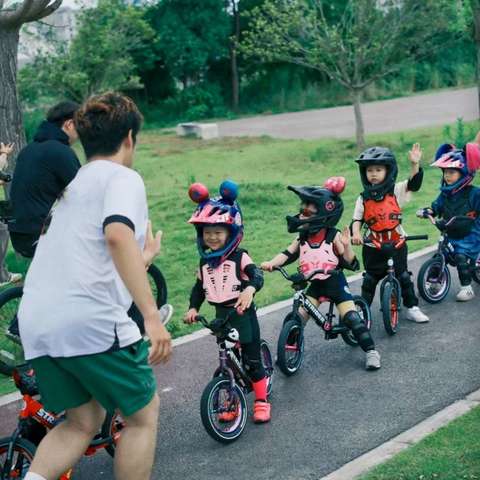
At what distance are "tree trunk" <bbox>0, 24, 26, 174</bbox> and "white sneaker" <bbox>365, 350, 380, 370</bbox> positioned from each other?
5.07 meters

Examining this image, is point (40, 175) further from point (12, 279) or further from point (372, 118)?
point (372, 118)

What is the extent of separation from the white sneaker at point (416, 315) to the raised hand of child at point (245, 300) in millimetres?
2809

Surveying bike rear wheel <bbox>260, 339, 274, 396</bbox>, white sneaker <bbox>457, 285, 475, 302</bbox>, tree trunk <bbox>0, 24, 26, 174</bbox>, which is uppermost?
tree trunk <bbox>0, 24, 26, 174</bbox>

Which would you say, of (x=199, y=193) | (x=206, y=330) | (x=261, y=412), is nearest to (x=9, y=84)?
(x=206, y=330)

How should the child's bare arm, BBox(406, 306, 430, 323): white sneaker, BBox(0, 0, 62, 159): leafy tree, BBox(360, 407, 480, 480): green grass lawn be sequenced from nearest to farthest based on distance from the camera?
BBox(360, 407, 480, 480): green grass lawn, the child's bare arm, BBox(406, 306, 430, 323): white sneaker, BBox(0, 0, 62, 159): leafy tree

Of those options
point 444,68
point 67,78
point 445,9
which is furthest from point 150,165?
point 444,68

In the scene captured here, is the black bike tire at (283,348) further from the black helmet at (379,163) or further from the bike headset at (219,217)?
the black helmet at (379,163)

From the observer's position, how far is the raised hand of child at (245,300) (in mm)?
5488

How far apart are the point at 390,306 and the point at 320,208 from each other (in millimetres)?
1398

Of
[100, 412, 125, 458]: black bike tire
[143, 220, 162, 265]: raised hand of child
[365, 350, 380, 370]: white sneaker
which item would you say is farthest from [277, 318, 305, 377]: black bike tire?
[143, 220, 162, 265]: raised hand of child

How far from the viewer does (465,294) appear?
8.53 meters

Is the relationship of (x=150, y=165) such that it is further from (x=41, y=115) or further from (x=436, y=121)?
(x=41, y=115)

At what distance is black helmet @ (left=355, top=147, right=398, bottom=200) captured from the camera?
7286 millimetres

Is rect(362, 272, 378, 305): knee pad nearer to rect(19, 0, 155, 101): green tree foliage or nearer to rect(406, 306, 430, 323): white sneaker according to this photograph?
rect(406, 306, 430, 323): white sneaker
